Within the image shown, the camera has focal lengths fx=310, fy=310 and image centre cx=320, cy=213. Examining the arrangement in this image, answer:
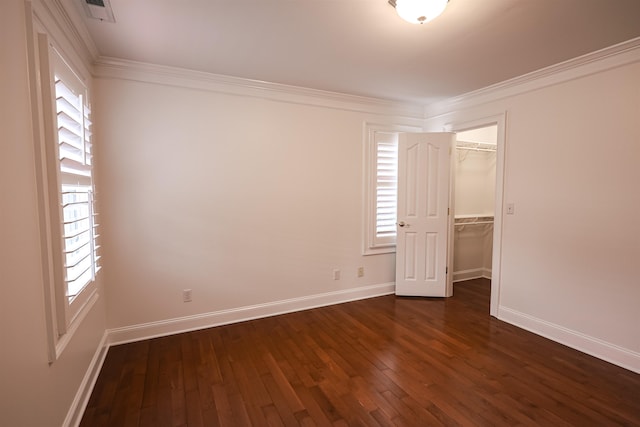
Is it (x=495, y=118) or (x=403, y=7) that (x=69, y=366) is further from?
(x=495, y=118)

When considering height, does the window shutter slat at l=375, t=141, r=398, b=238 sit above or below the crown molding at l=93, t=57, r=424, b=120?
below

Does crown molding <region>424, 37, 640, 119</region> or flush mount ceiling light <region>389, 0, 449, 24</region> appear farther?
crown molding <region>424, 37, 640, 119</region>

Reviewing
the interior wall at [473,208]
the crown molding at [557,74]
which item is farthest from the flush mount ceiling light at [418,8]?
the interior wall at [473,208]

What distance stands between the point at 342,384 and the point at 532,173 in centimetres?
264

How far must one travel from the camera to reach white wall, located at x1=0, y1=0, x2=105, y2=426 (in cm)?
114

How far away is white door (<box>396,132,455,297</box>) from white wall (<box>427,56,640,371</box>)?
72 centimetres

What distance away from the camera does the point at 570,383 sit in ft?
7.26

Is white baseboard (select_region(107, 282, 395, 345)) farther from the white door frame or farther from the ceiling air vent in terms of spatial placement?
the ceiling air vent

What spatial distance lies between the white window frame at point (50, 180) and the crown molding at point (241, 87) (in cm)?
95

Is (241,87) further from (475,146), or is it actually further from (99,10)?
(475,146)

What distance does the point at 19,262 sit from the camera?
125 centimetres

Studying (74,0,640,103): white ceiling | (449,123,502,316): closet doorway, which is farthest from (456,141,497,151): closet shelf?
→ (74,0,640,103): white ceiling

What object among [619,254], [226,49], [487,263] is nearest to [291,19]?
[226,49]

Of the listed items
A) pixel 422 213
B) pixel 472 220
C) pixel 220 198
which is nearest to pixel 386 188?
pixel 422 213
